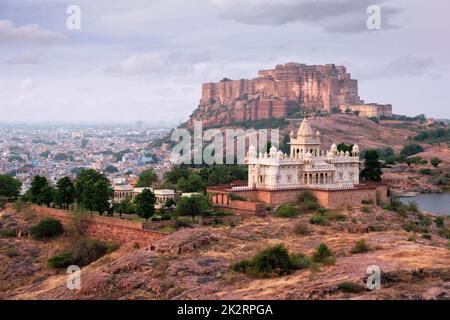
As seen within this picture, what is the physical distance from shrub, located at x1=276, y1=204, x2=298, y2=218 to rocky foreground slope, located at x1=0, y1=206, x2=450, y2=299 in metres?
0.42

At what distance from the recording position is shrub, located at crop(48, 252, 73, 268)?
36394 mm

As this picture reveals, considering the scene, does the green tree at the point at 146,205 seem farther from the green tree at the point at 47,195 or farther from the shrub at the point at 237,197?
the green tree at the point at 47,195

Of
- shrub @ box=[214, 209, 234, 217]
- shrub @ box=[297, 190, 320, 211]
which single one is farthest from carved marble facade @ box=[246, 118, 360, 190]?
shrub @ box=[214, 209, 234, 217]

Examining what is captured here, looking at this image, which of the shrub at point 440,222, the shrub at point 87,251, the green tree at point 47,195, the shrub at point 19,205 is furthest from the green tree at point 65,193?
the shrub at point 440,222

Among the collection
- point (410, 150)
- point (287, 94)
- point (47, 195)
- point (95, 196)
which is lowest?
point (47, 195)

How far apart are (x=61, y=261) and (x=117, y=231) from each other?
114 inches

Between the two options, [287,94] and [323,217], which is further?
[287,94]

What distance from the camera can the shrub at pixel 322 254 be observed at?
1225 inches

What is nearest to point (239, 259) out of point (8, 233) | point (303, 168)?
point (303, 168)

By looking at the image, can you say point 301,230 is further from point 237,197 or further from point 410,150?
point 410,150

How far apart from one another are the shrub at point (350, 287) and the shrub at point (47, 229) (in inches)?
733

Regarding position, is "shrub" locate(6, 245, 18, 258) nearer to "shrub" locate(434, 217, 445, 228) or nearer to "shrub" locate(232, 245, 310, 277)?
"shrub" locate(232, 245, 310, 277)

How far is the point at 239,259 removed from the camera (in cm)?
3175
